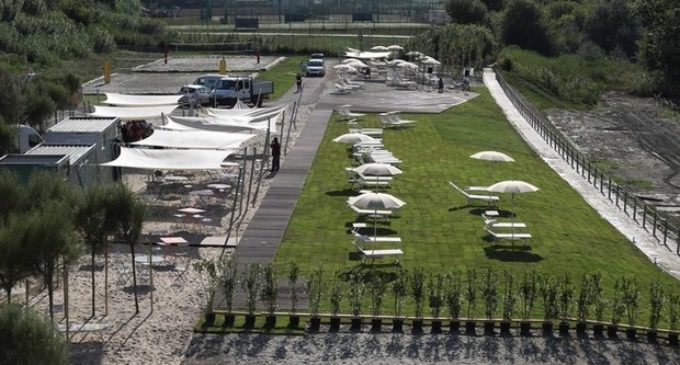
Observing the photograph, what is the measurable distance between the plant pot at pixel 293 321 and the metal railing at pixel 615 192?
44.1 ft

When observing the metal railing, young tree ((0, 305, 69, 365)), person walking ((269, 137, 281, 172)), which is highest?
young tree ((0, 305, 69, 365))

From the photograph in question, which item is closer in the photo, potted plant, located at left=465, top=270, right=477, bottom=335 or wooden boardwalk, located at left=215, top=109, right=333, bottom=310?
potted plant, located at left=465, top=270, right=477, bottom=335

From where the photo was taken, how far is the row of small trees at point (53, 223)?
66.8 ft

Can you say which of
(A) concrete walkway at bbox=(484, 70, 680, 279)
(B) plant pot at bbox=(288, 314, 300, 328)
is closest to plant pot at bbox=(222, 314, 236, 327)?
(B) plant pot at bbox=(288, 314, 300, 328)

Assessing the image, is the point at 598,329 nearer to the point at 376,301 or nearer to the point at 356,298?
the point at 376,301

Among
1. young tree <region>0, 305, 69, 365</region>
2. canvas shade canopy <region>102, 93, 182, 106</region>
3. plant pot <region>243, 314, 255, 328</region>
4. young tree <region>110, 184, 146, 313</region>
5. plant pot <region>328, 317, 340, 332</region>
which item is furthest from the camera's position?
canvas shade canopy <region>102, 93, 182, 106</region>

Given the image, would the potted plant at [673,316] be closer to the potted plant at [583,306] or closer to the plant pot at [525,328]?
the potted plant at [583,306]

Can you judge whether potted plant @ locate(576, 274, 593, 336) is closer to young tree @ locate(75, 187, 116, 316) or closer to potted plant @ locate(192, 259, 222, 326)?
potted plant @ locate(192, 259, 222, 326)

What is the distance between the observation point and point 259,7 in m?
136

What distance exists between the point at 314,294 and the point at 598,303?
5.85m

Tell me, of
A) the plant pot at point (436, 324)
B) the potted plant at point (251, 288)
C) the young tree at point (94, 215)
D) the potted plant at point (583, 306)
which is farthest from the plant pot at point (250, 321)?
the potted plant at point (583, 306)

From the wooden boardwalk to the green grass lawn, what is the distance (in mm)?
328

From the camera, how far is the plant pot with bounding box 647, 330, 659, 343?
969 inches

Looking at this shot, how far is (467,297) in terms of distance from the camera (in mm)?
25469
